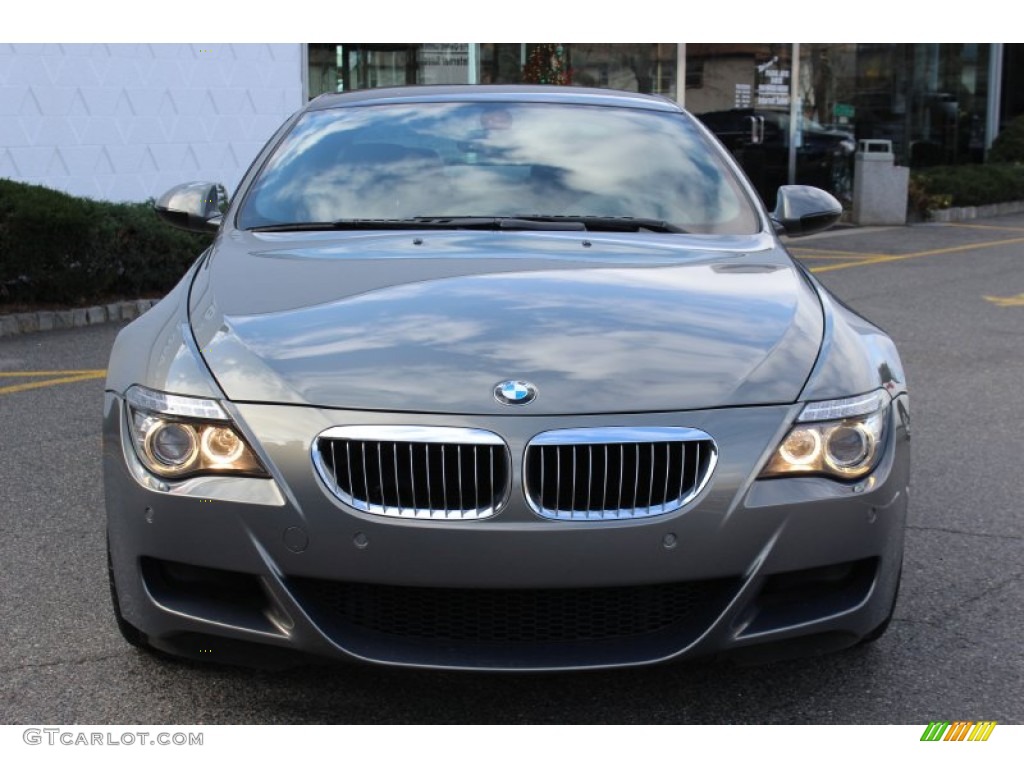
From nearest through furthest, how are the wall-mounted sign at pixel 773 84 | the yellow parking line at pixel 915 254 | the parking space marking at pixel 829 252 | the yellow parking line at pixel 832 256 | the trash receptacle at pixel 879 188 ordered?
1. the yellow parking line at pixel 915 254
2. the yellow parking line at pixel 832 256
3. the parking space marking at pixel 829 252
4. the trash receptacle at pixel 879 188
5. the wall-mounted sign at pixel 773 84

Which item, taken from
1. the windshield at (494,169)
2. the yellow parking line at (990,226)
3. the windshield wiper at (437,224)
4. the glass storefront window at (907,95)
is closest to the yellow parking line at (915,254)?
the yellow parking line at (990,226)

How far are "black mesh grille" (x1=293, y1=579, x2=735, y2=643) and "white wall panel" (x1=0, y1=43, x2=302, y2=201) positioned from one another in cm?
1032

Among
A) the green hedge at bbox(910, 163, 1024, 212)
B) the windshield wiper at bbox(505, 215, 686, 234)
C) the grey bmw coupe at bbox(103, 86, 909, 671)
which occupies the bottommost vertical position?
the green hedge at bbox(910, 163, 1024, 212)

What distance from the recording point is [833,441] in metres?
3.12

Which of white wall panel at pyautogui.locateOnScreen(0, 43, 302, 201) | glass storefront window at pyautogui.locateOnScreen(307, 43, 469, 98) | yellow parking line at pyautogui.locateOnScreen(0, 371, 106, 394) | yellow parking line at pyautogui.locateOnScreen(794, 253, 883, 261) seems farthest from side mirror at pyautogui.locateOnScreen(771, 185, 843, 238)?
glass storefront window at pyautogui.locateOnScreen(307, 43, 469, 98)

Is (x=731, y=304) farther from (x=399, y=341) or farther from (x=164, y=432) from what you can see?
(x=164, y=432)

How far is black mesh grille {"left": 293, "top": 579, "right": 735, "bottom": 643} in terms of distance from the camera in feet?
9.83

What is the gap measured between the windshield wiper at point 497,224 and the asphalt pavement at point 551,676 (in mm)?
1258

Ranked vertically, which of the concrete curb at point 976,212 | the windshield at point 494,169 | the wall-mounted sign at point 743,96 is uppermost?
the windshield at point 494,169

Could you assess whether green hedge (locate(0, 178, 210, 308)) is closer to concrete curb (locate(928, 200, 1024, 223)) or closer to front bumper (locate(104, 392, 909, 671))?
front bumper (locate(104, 392, 909, 671))

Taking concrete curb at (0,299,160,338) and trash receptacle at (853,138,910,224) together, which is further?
trash receptacle at (853,138,910,224)

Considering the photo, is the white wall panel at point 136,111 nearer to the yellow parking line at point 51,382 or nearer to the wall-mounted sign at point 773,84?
the yellow parking line at point 51,382

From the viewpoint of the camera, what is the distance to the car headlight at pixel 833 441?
10.1 feet

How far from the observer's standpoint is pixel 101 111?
13.0m
